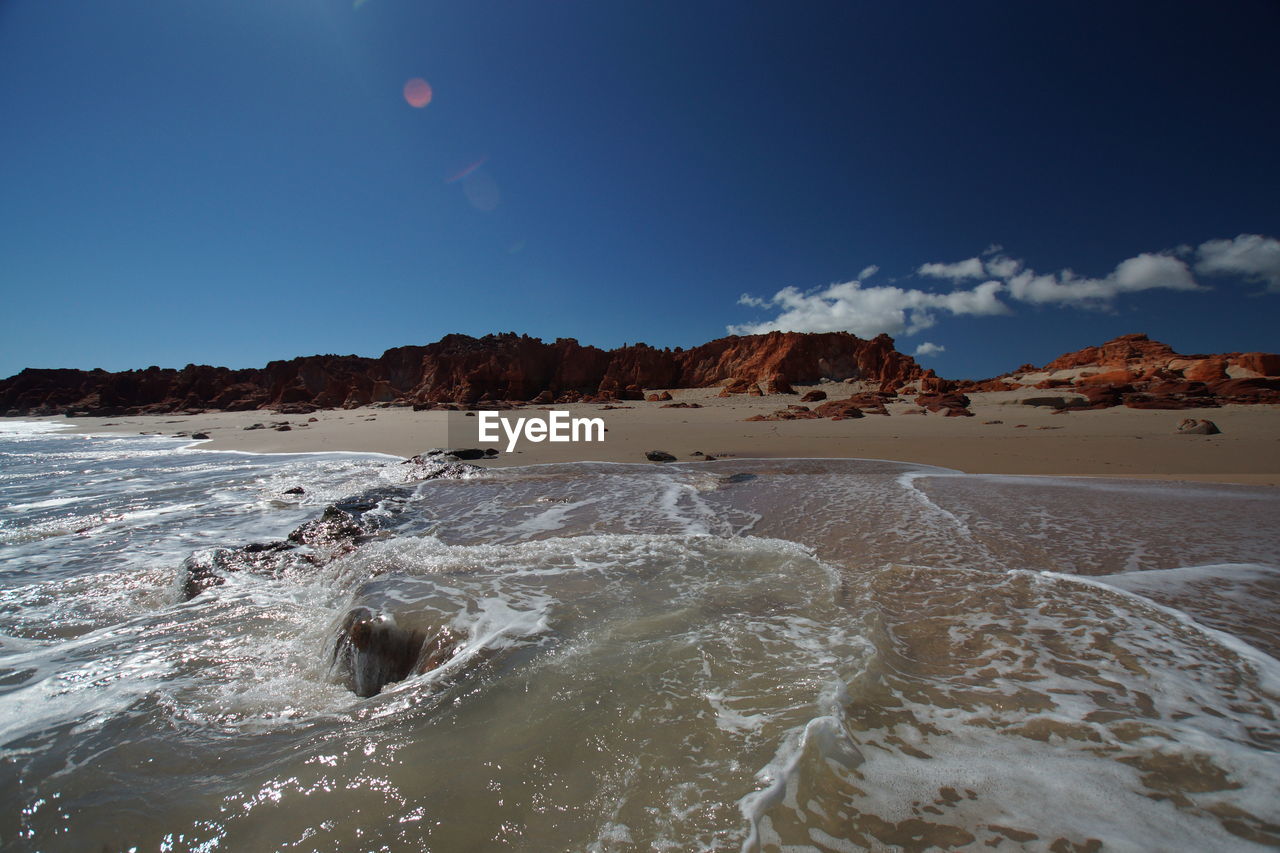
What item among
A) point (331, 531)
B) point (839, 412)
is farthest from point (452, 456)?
point (839, 412)

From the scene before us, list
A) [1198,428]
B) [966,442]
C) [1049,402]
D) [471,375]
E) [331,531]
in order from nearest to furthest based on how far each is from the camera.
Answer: [331,531] → [1198,428] → [966,442] → [1049,402] → [471,375]

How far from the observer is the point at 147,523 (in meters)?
5.77

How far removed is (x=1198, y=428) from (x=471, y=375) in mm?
37539

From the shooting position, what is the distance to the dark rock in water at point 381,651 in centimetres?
265

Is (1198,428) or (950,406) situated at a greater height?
(950,406)

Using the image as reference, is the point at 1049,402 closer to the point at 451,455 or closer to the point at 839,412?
the point at 839,412

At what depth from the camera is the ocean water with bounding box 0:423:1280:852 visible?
1604 millimetres

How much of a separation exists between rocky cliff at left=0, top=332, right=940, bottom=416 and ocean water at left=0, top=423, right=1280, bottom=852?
1046 inches

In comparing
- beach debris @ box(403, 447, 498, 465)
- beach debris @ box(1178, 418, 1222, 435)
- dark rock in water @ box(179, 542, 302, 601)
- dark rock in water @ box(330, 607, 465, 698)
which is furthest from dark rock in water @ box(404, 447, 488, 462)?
beach debris @ box(1178, 418, 1222, 435)

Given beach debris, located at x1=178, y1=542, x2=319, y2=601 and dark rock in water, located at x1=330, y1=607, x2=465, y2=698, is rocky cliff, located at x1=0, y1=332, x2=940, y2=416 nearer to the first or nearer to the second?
beach debris, located at x1=178, y1=542, x2=319, y2=601

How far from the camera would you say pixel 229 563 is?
4.15 m

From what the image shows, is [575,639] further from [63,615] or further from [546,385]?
[546,385]

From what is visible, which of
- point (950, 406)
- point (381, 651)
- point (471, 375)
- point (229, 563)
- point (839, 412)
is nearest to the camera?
point (381, 651)

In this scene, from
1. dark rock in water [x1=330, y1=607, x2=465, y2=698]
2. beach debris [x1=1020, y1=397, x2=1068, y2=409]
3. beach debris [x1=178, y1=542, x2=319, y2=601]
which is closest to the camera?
dark rock in water [x1=330, y1=607, x2=465, y2=698]
